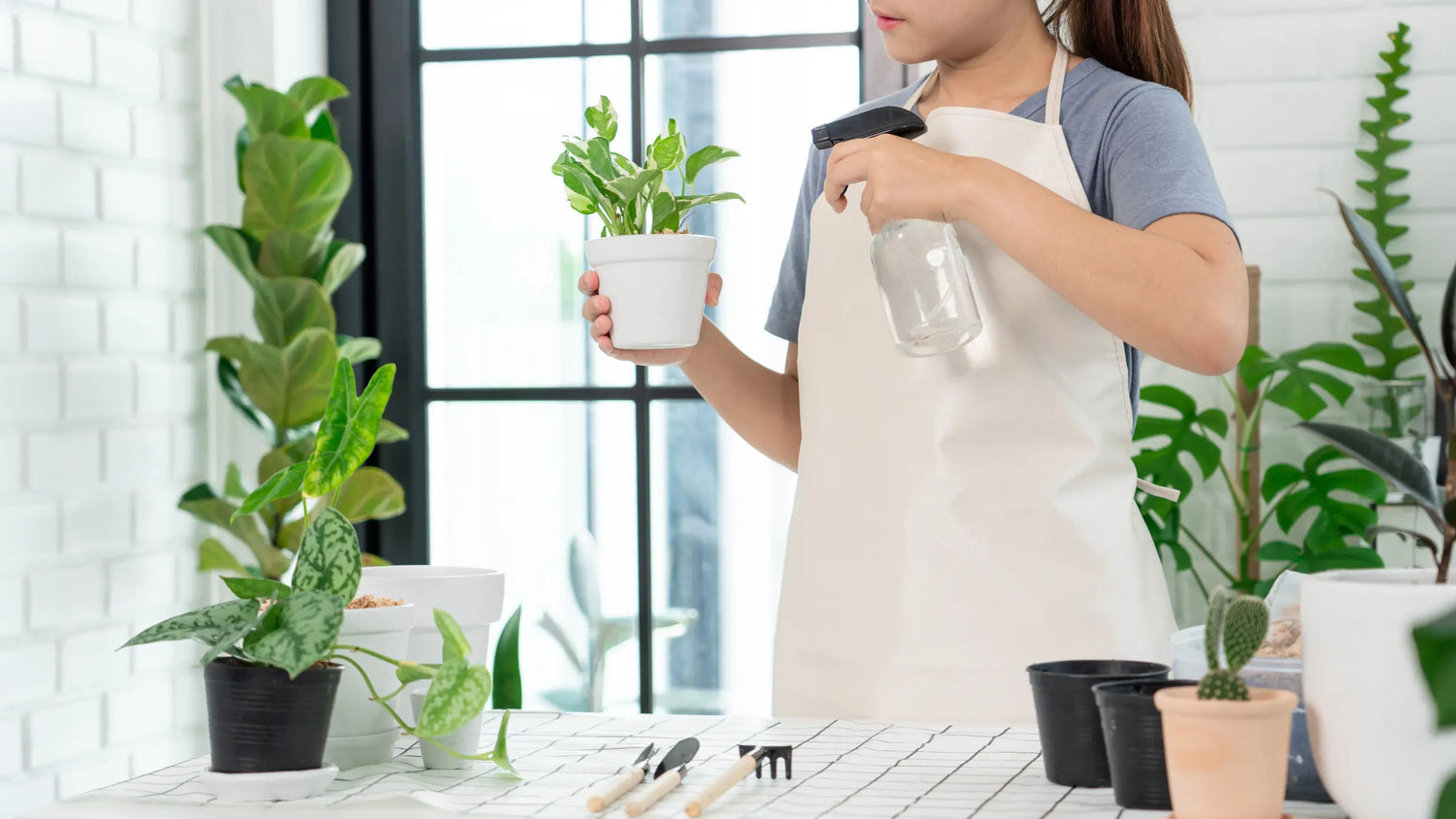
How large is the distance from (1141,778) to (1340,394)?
1.62 meters

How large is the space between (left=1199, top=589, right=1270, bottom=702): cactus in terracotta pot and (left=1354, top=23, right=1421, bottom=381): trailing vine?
70.2 inches

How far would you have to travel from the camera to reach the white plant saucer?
81 cm

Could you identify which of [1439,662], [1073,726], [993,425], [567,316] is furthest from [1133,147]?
[567,316]

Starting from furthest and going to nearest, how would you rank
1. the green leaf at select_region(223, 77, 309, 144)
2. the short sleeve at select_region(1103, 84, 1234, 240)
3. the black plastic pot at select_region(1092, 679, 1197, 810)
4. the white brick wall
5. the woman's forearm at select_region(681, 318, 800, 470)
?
1. the green leaf at select_region(223, 77, 309, 144)
2. the white brick wall
3. the woman's forearm at select_region(681, 318, 800, 470)
4. the short sleeve at select_region(1103, 84, 1234, 240)
5. the black plastic pot at select_region(1092, 679, 1197, 810)

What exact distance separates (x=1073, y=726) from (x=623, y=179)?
55 centimetres

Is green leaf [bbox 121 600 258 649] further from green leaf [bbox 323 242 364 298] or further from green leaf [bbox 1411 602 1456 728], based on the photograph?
green leaf [bbox 323 242 364 298]

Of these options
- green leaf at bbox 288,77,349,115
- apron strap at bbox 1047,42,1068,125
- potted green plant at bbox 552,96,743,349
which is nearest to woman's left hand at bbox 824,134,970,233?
potted green plant at bbox 552,96,743,349

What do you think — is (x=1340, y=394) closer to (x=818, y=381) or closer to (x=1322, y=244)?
(x=1322, y=244)

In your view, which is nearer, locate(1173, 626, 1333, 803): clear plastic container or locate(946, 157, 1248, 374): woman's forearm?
locate(1173, 626, 1333, 803): clear plastic container

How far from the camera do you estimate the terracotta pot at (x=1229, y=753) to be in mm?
677

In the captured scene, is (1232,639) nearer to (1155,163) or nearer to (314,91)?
(1155,163)

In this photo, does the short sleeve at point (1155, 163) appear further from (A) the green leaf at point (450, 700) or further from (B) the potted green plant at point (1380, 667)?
(A) the green leaf at point (450, 700)

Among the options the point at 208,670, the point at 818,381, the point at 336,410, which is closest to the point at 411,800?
the point at 208,670

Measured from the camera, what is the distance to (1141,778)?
A: 0.76 meters
